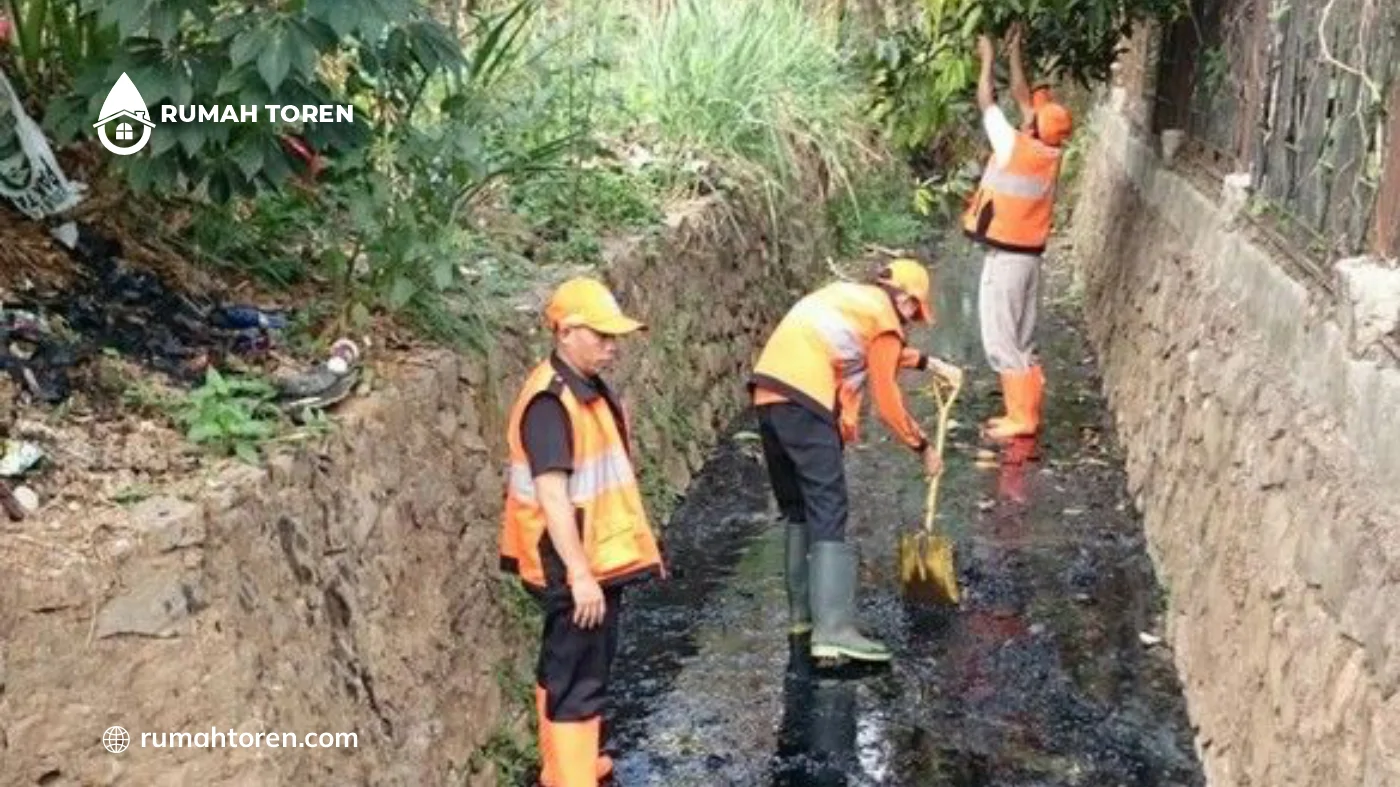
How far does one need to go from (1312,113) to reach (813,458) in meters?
2.27

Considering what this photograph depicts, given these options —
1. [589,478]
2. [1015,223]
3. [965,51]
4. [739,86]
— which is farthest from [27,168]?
[965,51]

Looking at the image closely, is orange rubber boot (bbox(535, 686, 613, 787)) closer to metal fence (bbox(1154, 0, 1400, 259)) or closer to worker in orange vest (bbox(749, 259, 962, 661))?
worker in orange vest (bbox(749, 259, 962, 661))

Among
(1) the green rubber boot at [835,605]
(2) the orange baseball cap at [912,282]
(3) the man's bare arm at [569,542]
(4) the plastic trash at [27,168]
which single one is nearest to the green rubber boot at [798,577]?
(1) the green rubber boot at [835,605]

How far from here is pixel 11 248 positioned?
500 centimetres

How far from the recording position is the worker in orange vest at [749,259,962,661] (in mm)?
6324

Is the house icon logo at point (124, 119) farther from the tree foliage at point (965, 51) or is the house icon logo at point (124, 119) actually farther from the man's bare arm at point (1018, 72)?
the man's bare arm at point (1018, 72)

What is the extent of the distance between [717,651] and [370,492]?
7.36ft

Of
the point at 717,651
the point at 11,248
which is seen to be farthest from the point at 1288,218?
the point at 11,248

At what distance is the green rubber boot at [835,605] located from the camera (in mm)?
6434

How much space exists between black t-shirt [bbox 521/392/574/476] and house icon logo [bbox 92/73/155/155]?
134 cm

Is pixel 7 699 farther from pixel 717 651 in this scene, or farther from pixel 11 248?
pixel 717 651

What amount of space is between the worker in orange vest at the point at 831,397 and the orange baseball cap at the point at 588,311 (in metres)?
1.50

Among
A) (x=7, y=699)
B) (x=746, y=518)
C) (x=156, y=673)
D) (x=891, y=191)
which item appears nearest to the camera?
(x=7, y=699)

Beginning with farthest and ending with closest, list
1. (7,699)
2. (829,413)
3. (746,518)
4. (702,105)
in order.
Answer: (702,105)
(746,518)
(829,413)
(7,699)
